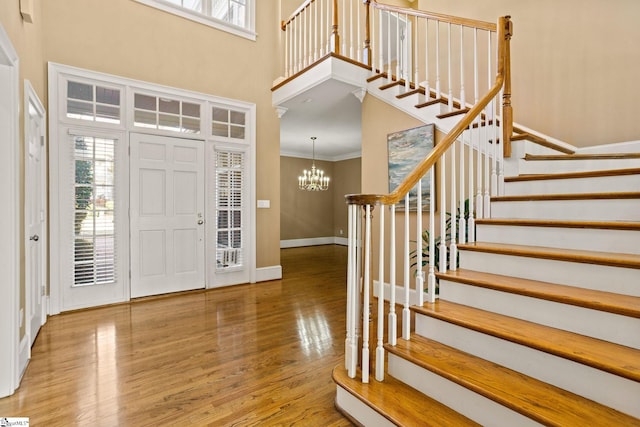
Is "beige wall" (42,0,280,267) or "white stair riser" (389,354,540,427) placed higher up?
"beige wall" (42,0,280,267)

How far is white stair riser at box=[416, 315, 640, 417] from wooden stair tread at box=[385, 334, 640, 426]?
0.03m

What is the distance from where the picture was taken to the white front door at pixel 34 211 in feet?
8.15

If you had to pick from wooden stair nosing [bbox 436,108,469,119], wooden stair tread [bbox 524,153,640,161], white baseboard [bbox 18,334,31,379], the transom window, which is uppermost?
the transom window

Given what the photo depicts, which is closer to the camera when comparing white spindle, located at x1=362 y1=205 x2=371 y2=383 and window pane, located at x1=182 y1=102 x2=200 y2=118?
white spindle, located at x1=362 y1=205 x2=371 y2=383

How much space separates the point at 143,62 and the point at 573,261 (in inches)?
179

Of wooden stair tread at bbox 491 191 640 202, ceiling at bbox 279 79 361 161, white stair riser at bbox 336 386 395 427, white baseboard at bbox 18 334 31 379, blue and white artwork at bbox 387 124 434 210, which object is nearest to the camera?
white stair riser at bbox 336 386 395 427

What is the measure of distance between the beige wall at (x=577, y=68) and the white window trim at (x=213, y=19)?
3.27m

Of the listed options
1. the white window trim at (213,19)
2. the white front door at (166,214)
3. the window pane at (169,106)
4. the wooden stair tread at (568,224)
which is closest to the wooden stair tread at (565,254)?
the wooden stair tread at (568,224)

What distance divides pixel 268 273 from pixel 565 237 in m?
3.71

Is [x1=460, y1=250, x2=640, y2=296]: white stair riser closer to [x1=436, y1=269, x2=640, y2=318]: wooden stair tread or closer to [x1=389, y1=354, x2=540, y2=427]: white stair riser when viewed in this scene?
[x1=436, y1=269, x2=640, y2=318]: wooden stair tread

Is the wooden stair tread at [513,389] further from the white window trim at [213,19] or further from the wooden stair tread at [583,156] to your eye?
the white window trim at [213,19]

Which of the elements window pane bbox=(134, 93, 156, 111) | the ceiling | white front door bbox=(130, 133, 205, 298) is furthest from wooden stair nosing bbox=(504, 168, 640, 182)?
window pane bbox=(134, 93, 156, 111)

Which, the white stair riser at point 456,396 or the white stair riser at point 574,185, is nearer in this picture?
the white stair riser at point 456,396

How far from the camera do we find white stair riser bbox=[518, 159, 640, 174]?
104 inches
